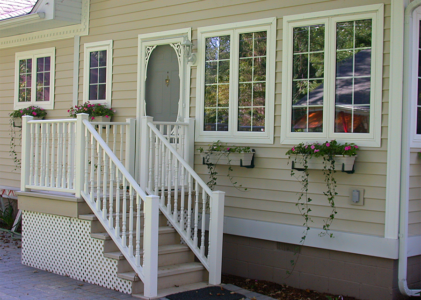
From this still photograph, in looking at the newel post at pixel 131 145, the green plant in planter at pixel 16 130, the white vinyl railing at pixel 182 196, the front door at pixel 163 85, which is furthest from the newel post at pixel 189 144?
the green plant in planter at pixel 16 130

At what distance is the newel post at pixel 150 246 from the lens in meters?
4.64

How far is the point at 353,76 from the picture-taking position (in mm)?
5152

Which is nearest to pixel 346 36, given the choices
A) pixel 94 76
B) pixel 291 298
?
pixel 291 298

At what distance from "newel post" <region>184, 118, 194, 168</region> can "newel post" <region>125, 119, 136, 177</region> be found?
2.67 feet

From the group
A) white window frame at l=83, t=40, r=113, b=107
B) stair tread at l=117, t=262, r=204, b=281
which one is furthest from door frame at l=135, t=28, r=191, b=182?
stair tread at l=117, t=262, r=204, b=281

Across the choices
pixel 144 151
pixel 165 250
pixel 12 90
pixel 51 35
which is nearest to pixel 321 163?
pixel 165 250

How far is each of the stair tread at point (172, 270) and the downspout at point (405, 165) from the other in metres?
2.23

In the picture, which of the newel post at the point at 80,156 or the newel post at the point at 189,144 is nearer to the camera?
the newel post at the point at 80,156

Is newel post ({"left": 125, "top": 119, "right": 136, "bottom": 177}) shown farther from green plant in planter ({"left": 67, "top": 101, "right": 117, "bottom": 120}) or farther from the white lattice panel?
the white lattice panel

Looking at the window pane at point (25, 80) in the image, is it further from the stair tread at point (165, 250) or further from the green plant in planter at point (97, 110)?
the stair tread at point (165, 250)

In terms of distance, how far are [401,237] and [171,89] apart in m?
3.78

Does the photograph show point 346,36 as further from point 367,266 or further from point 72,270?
point 72,270

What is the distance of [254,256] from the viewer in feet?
19.4

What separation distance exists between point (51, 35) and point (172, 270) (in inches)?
212
